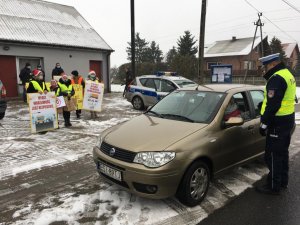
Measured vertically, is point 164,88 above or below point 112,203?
above

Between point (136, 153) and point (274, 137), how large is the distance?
83.7 inches

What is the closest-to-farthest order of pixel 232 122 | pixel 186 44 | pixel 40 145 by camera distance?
pixel 232 122 → pixel 40 145 → pixel 186 44

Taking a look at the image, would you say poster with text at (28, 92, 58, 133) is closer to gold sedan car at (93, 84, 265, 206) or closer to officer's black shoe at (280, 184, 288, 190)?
gold sedan car at (93, 84, 265, 206)

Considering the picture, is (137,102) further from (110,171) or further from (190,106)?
(110,171)

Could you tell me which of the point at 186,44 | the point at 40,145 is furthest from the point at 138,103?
the point at 186,44

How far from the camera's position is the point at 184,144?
377cm

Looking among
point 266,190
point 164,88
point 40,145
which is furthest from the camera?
point 164,88

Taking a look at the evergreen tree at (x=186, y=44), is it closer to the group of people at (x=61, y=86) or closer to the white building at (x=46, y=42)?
the white building at (x=46, y=42)

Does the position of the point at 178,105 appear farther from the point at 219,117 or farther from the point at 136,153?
the point at 136,153

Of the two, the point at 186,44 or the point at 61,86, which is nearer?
the point at 61,86

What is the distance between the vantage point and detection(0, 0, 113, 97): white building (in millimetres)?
15398

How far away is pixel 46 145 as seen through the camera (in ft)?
23.1

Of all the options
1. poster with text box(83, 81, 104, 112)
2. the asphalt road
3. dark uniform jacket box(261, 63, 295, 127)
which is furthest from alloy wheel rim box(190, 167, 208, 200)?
poster with text box(83, 81, 104, 112)

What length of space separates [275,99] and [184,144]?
152 cm
